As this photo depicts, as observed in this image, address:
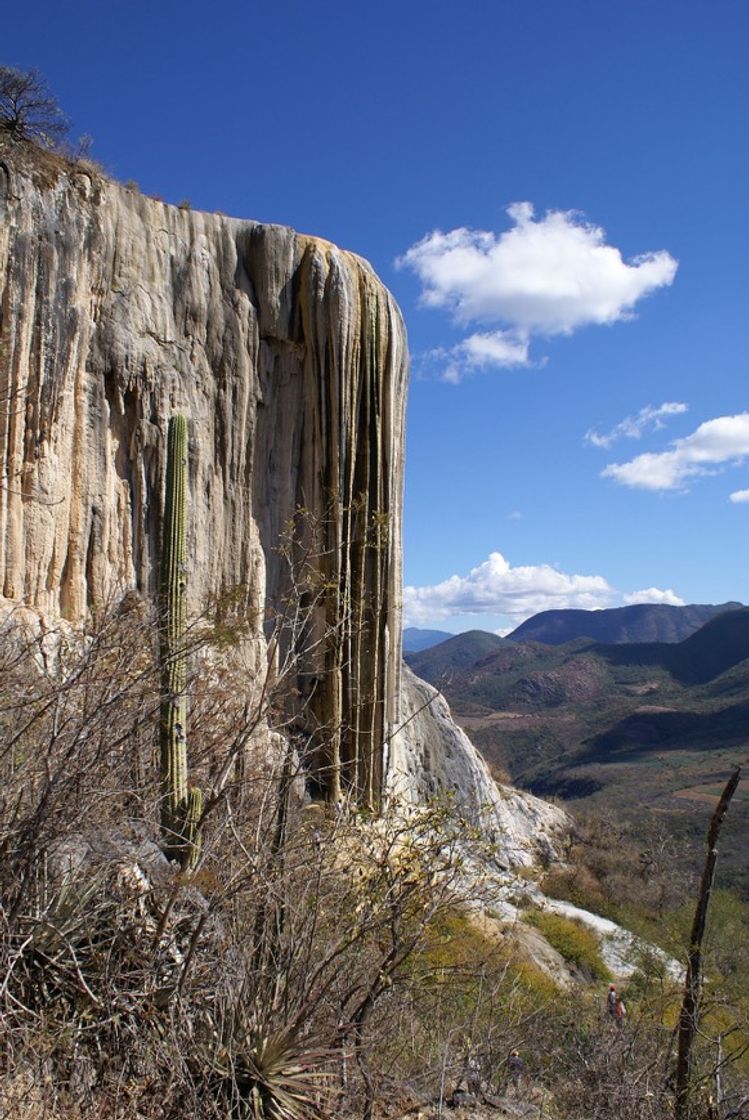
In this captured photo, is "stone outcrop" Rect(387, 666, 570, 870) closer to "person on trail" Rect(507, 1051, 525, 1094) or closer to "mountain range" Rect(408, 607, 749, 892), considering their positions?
"mountain range" Rect(408, 607, 749, 892)

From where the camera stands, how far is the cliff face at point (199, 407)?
438 inches

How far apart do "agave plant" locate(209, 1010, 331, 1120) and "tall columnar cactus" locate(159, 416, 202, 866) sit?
0.88m

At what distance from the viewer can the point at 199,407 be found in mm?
13797

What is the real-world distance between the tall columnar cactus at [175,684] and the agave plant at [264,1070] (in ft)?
2.88

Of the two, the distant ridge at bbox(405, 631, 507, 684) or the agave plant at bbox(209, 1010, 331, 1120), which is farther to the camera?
the distant ridge at bbox(405, 631, 507, 684)

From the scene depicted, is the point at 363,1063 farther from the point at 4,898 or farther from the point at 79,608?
the point at 79,608

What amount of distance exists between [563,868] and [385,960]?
66.2 ft

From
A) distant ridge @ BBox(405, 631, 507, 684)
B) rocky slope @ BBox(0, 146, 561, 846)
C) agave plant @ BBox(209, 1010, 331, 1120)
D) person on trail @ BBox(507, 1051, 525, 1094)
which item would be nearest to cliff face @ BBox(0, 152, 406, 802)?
rocky slope @ BBox(0, 146, 561, 846)

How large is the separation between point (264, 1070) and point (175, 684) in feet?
8.04

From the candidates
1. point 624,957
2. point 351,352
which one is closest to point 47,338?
point 351,352

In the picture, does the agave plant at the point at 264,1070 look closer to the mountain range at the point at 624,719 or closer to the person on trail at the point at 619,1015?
the mountain range at the point at 624,719

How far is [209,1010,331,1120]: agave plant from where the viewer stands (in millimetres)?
3807

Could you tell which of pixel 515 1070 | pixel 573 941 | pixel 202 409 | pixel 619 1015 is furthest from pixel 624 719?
pixel 515 1070

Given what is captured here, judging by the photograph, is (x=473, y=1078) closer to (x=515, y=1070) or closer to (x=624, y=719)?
(x=515, y=1070)
